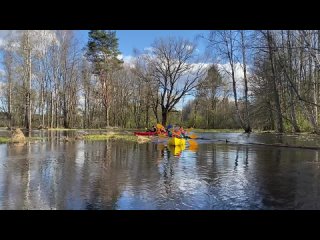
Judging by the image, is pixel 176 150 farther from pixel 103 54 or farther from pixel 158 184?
pixel 103 54

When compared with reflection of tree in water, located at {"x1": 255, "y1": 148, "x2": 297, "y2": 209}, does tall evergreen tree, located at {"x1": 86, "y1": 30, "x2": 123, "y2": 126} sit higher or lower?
higher

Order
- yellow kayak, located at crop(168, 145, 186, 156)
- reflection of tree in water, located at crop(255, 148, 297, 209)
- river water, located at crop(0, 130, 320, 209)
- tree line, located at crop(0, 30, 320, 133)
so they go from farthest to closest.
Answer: tree line, located at crop(0, 30, 320, 133) < yellow kayak, located at crop(168, 145, 186, 156) < reflection of tree in water, located at crop(255, 148, 297, 209) < river water, located at crop(0, 130, 320, 209)

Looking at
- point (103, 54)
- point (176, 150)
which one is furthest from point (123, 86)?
point (176, 150)

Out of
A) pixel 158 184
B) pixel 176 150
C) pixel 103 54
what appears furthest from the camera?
pixel 103 54

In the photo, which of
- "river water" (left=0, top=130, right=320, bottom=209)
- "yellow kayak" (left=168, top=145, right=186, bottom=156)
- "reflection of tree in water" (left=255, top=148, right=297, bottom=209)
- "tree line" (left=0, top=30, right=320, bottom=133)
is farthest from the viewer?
"tree line" (left=0, top=30, right=320, bottom=133)

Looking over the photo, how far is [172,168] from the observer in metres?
11.1

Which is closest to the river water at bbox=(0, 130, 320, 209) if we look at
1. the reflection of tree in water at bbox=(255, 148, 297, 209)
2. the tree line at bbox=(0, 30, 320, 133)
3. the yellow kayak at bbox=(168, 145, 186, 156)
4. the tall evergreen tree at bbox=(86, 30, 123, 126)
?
the reflection of tree in water at bbox=(255, 148, 297, 209)

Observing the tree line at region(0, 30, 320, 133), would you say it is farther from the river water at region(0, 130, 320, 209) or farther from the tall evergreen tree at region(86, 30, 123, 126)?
the river water at region(0, 130, 320, 209)
